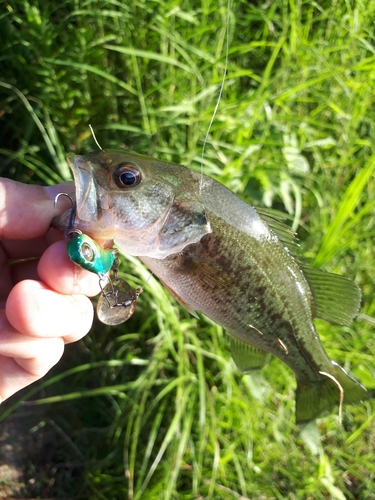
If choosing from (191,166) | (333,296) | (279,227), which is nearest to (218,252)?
(279,227)

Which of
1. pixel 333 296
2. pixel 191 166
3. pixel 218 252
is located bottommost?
pixel 191 166

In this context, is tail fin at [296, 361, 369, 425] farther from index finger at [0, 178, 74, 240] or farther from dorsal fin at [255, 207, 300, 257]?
index finger at [0, 178, 74, 240]

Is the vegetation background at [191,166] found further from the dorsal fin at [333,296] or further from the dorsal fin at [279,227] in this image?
the dorsal fin at [279,227]

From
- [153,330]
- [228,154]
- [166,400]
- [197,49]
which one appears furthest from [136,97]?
[166,400]

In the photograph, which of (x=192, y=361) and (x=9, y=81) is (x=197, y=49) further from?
(x=192, y=361)

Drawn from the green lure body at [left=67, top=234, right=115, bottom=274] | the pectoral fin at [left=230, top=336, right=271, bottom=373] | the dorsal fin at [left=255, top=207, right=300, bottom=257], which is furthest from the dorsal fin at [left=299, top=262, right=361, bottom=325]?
the green lure body at [left=67, top=234, right=115, bottom=274]

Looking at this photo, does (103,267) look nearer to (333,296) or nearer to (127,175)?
(127,175)
